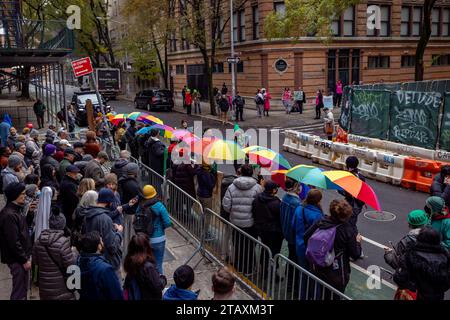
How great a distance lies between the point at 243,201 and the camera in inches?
267

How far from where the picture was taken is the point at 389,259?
540 cm

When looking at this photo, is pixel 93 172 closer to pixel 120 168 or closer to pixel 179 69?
pixel 120 168

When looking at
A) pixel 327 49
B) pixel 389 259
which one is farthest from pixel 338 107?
pixel 389 259

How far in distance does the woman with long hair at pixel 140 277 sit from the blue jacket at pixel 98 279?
121mm

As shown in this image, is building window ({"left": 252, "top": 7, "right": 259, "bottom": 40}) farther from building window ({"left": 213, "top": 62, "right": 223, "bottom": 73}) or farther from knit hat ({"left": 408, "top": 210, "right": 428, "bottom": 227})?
knit hat ({"left": 408, "top": 210, "right": 428, "bottom": 227})

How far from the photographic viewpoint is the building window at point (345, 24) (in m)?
31.9

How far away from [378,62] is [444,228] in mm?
31458

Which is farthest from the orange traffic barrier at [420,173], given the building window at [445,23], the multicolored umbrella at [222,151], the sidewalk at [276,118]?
the building window at [445,23]

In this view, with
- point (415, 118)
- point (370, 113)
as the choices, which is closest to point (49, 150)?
point (415, 118)

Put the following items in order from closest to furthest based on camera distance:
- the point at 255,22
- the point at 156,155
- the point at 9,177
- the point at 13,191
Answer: the point at 13,191 → the point at 9,177 → the point at 156,155 → the point at 255,22

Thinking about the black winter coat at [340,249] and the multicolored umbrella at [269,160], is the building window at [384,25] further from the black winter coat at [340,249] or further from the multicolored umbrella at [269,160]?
the black winter coat at [340,249]

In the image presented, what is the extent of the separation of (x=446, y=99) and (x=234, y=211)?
10228 mm

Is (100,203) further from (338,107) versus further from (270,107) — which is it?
(338,107)
